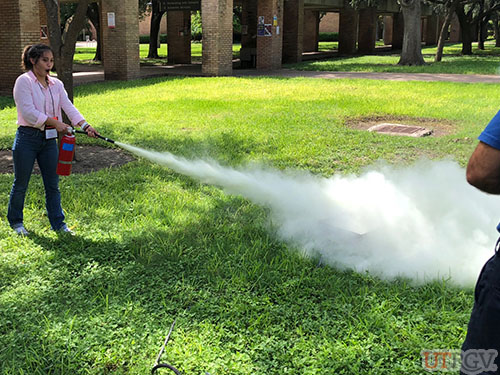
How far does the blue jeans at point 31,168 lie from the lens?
192 inches

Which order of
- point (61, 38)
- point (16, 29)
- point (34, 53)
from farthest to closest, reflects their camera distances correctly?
point (16, 29), point (61, 38), point (34, 53)

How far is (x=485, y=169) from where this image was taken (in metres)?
1.90

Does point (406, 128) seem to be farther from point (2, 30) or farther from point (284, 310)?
point (2, 30)

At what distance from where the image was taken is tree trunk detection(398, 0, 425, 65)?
25.8 m

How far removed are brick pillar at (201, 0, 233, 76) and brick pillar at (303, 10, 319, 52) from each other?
25.0 meters

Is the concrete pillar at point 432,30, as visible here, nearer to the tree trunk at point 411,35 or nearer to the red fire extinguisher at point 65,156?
the tree trunk at point 411,35

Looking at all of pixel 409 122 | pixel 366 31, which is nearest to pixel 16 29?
pixel 409 122

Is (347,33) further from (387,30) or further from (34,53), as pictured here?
(34,53)

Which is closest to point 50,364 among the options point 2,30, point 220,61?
point 2,30

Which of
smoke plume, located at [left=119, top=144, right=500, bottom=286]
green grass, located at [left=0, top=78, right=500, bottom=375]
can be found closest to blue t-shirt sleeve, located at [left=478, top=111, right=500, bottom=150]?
green grass, located at [left=0, top=78, right=500, bottom=375]

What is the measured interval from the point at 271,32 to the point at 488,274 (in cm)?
2354

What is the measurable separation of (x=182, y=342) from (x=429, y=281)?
1.99m

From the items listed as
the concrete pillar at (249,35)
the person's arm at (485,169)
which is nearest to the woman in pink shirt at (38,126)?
the person's arm at (485,169)

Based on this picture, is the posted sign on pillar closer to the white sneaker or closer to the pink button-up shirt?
the pink button-up shirt
